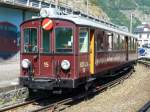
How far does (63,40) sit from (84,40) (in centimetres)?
114

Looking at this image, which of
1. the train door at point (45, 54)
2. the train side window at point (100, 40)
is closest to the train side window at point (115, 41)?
the train side window at point (100, 40)

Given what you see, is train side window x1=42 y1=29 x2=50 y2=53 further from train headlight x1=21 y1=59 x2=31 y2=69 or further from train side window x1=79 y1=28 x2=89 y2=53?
train side window x1=79 y1=28 x2=89 y2=53

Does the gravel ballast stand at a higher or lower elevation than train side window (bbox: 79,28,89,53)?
lower

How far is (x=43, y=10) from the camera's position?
16.2 metres

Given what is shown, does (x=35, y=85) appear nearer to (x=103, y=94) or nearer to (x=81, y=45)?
(x=81, y=45)

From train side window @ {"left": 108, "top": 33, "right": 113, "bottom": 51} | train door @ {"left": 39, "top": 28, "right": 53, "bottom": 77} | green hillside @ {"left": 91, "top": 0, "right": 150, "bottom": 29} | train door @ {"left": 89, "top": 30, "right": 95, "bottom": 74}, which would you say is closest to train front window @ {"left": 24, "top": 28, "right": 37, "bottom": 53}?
train door @ {"left": 39, "top": 28, "right": 53, "bottom": 77}

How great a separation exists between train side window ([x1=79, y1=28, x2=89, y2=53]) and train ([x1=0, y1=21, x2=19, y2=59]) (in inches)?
982

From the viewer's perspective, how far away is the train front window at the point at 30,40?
16203 millimetres

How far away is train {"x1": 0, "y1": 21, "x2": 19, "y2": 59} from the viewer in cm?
A: 4153

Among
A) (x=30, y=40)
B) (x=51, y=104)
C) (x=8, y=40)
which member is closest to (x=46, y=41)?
(x=30, y=40)

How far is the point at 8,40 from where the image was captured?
4259 cm

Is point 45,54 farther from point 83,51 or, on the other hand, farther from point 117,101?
point 117,101

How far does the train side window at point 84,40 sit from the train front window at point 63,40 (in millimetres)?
579

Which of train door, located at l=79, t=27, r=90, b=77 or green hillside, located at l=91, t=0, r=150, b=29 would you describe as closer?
train door, located at l=79, t=27, r=90, b=77
